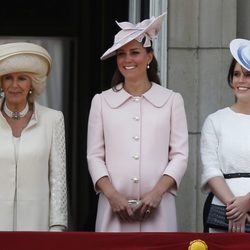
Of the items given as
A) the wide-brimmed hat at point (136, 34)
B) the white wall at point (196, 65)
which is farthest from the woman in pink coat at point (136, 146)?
the white wall at point (196, 65)

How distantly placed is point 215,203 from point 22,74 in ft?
4.56

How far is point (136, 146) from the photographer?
7.06 m

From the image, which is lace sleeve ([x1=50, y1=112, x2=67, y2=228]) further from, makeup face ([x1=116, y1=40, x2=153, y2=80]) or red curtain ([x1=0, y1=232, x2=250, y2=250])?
makeup face ([x1=116, y1=40, x2=153, y2=80])

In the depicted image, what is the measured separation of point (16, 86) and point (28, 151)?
0.40 m

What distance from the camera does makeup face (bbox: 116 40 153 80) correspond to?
23.5ft

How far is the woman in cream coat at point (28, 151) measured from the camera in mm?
6914

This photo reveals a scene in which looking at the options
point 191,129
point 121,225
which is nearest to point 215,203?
point 121,225

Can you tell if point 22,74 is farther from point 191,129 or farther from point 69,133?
point 69,133

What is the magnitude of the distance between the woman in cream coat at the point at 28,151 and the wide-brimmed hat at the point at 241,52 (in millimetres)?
1129

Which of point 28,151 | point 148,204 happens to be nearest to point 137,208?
point 148,204

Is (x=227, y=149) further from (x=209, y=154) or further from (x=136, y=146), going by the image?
(x=136, y=146)

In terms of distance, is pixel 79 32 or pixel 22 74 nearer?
pixel 22 74

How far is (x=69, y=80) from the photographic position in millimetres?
10680

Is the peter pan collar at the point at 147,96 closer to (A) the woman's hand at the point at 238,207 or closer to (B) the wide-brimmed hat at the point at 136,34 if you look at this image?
(B) the wide-brimmed hat at the point at 136,34
